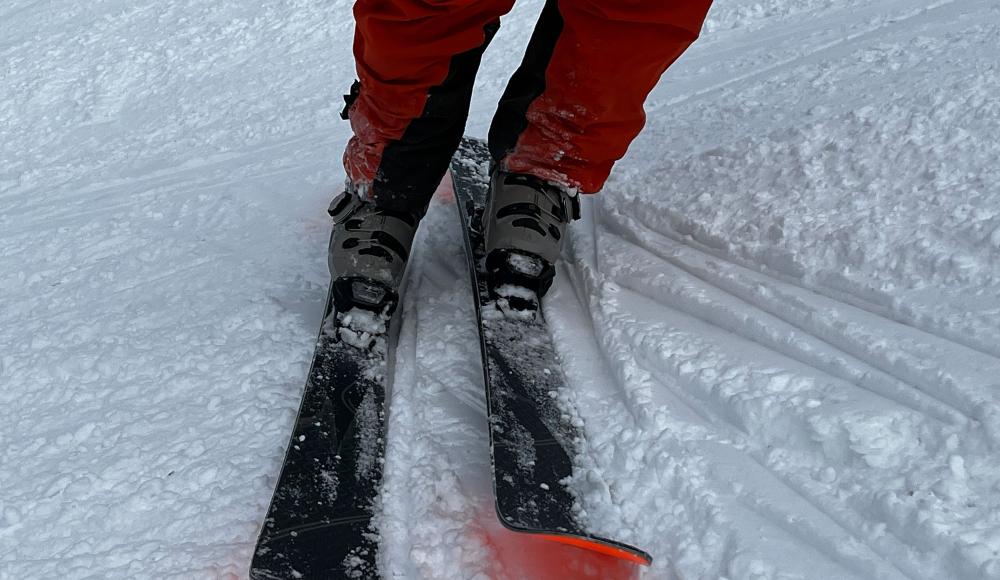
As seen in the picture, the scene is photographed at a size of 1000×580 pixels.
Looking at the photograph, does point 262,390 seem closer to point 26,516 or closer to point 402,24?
point 26,516

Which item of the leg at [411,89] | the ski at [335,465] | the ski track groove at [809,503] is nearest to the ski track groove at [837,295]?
the ski track groove at [809,503]

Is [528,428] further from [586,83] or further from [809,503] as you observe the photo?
[586,83]

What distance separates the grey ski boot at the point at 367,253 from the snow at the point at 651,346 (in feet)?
0.33

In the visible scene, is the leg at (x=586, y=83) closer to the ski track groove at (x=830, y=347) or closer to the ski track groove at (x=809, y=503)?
the ski track groove at (x=830, y=347)

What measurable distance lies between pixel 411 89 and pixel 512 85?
25 cm

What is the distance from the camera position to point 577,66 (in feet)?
4.91

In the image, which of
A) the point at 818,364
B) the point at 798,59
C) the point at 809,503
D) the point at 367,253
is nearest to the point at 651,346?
the point at 818,364

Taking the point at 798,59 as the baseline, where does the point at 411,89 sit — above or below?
above

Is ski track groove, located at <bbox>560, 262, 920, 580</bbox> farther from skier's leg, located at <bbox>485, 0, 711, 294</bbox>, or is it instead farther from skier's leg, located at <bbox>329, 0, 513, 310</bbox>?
skier's leg, located at <bbox>329, 0, 513, 310</bbox>

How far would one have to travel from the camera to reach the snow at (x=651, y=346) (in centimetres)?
107

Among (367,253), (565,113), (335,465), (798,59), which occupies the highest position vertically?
(565,113)

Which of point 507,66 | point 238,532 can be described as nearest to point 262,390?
point 238,532

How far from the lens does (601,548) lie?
1018 millimetres

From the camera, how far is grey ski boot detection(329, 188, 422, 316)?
5.01ft
